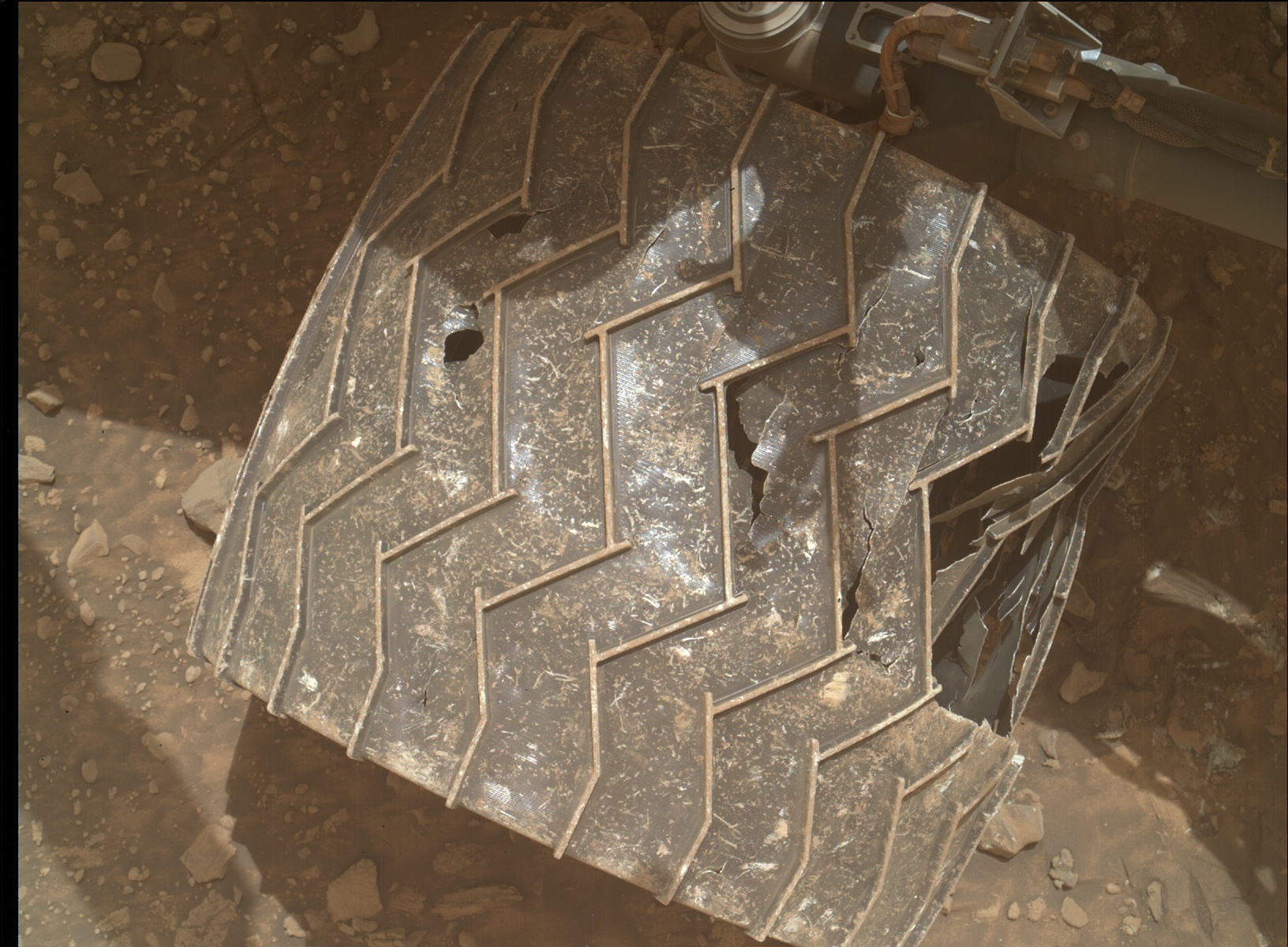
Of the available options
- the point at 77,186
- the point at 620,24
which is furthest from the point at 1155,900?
the point at 77,186

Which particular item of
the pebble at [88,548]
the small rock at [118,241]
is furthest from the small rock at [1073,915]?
the small rock at [118,241]

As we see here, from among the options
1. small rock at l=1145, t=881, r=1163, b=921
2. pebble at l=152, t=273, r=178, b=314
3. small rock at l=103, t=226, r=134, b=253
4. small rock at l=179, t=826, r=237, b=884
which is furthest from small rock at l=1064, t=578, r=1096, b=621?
small rock at l=103, t=226, r=134, b=253

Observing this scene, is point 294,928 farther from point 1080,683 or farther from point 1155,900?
point 1155,900

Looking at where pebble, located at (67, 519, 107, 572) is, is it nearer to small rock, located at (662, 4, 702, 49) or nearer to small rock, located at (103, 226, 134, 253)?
small rock, located at (103, 226, 134, 253)

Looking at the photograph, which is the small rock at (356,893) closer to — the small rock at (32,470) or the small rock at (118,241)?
the small rock at (32,470)
